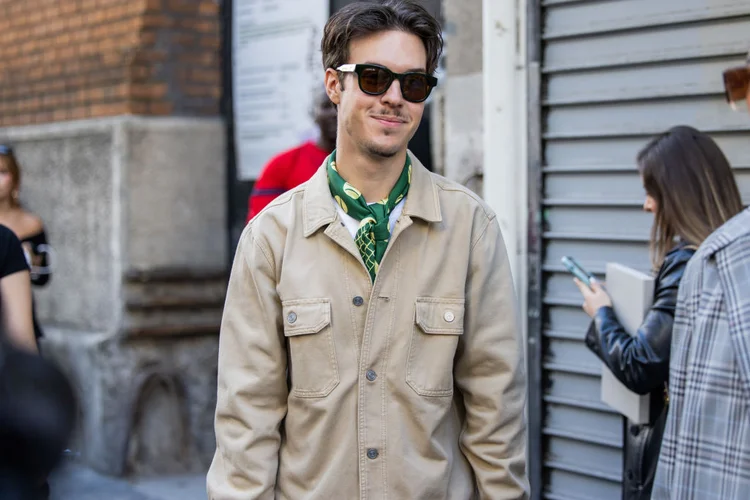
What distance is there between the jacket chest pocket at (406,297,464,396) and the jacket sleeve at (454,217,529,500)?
0.07 meters

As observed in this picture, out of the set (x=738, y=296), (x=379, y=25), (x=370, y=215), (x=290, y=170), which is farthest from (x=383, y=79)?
(x=290, y=170)

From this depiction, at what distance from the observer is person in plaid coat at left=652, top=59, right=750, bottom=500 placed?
230 cm

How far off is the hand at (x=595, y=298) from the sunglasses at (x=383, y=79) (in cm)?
135

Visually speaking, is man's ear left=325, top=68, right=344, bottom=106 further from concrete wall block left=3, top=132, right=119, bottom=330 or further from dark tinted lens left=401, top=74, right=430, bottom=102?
concrete wall block left=3, top=132, right=119, bottom=330

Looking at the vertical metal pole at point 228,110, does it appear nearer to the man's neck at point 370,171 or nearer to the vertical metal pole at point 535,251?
the vertical metal pole at point 535,251

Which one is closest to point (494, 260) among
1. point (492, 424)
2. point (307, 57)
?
point (492, 424)

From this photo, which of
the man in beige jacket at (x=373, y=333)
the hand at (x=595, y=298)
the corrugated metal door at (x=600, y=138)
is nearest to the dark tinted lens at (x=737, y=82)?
the man in beige jacket at (x=373, y=333)

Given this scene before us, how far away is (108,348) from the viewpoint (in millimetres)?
6809

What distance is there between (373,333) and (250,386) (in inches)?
12.6

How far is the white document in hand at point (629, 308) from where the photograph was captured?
3459 millimetres

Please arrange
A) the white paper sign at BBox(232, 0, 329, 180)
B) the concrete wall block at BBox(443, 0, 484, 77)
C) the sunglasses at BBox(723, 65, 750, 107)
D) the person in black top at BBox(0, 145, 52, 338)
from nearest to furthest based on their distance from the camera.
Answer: the sunglasses at BBox(723, 65, 750, 107), the concrete wall block at BBox(443, 0, 484, 77), the person in black top at BBox(0, 145, 52, 338), the white paper sign at BBox(232, 0, 329, 180)

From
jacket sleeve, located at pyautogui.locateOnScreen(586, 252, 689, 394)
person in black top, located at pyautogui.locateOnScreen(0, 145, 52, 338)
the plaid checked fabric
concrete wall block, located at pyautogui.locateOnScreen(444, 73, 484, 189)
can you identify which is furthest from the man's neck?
person in black top, located at pyautogui.locateOnScreen(0, 145, 52, 338)

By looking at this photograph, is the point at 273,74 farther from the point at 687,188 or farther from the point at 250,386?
the point at 250,386

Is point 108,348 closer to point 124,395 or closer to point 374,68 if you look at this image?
point 124,395
